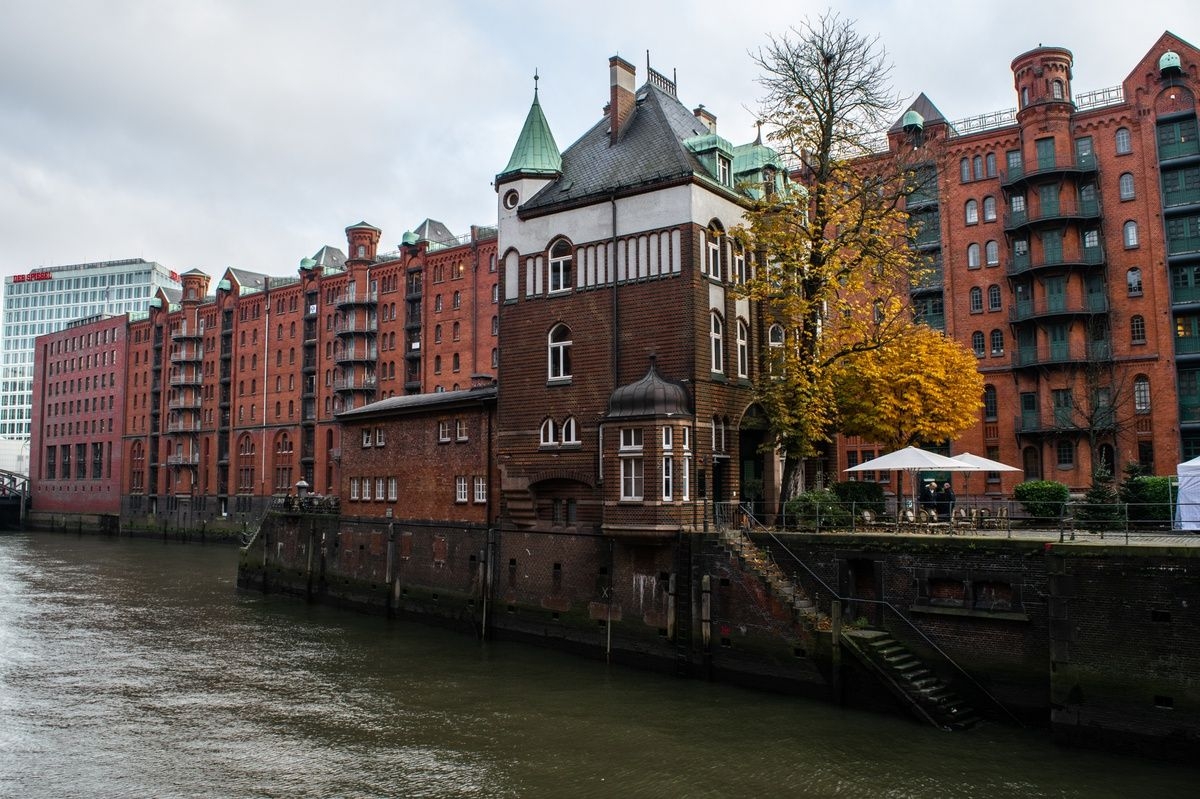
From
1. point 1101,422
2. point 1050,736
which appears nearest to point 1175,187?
point 1101,422

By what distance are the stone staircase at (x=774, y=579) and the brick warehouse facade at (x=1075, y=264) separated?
26354 millimetres

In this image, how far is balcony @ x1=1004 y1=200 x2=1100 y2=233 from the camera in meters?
50.5

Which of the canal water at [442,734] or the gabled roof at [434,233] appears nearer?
the canal water at [442,734]

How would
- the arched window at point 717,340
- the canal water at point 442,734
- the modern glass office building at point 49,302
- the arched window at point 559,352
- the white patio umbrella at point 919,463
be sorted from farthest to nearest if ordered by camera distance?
1. the modern glass office building at point 49,302
2. the arched window at point 559,352
3. the arched window at point 717,340
4. the white patio umbrella at point 919,463
5. the canal water at point 442,734

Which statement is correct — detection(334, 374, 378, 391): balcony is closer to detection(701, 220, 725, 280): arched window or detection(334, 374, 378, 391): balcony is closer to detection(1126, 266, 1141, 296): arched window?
detection(701, 220, 725, 280): arched window

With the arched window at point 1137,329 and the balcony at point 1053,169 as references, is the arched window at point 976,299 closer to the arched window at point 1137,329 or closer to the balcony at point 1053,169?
the balcony at point 1053,169

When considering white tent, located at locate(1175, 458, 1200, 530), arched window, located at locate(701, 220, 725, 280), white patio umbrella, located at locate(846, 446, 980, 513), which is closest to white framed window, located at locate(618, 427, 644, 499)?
arched window, located at locate(701, 220, 725, 280)

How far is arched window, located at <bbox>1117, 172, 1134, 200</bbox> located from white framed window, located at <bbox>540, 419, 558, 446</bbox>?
36590 millimetres

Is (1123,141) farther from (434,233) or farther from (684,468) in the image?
(434,233)

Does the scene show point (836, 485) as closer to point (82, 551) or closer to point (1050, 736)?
point (1050, 736)

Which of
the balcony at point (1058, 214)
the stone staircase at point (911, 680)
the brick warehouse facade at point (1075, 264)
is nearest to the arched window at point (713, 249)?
the stone staircase at point (911, 680)

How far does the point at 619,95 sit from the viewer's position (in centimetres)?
3544

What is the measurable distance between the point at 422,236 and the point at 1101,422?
56.3 m

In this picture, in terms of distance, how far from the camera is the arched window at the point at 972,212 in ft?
180
